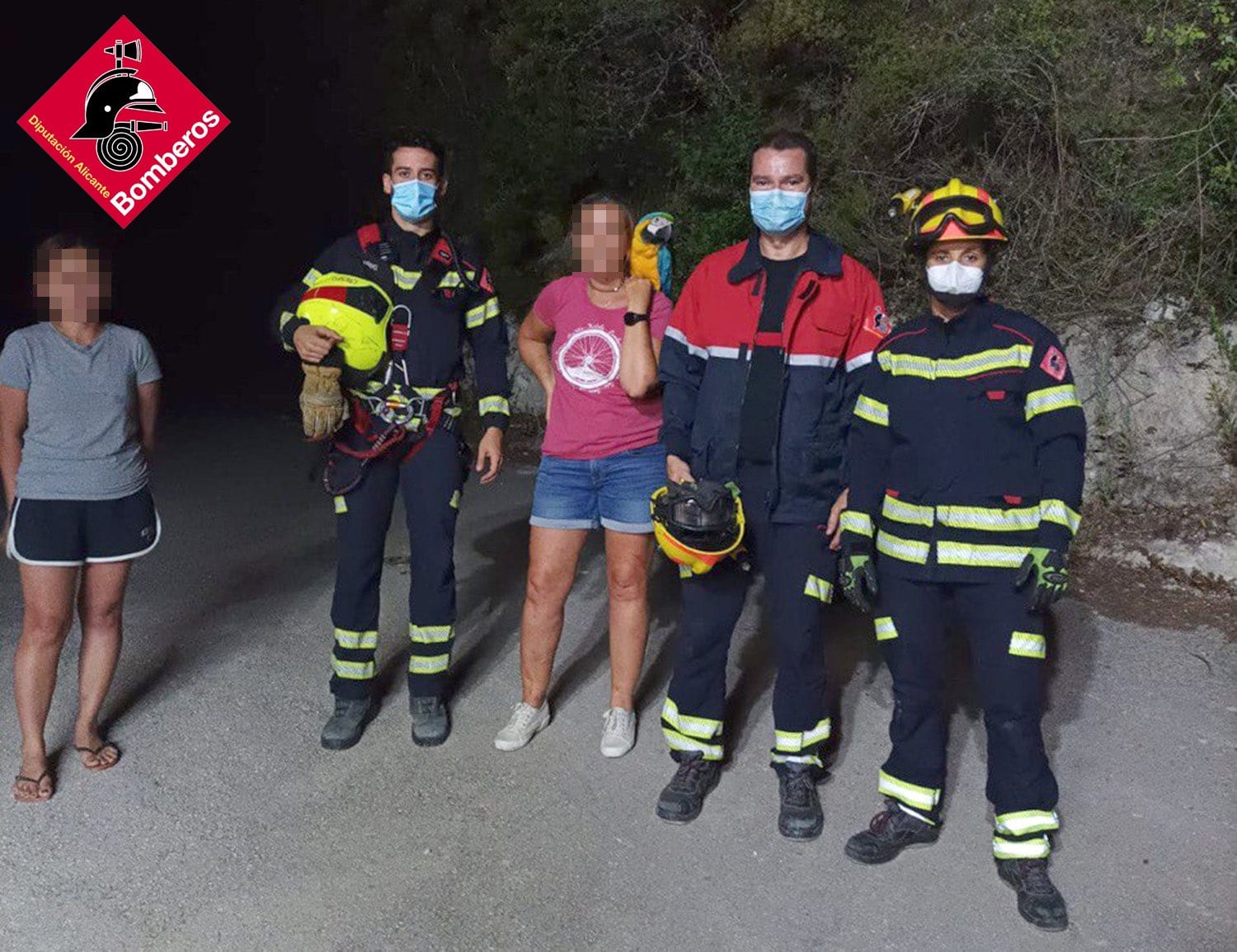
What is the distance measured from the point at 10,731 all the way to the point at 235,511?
3841mm

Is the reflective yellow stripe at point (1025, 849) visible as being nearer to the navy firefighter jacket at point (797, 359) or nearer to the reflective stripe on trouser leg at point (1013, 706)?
the reflective stripe on trouser leg at point (1013, 706)

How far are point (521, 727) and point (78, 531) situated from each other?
72.3 inches

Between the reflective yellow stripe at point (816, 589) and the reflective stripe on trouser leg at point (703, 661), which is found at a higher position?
the reflective yellow stripe at point (816, 589)

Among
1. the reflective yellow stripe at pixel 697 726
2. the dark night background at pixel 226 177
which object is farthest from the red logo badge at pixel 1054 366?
the dark night background at pixel 226 177

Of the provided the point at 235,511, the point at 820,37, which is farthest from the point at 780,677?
the point at 820,37

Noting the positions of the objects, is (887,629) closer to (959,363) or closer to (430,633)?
(959,363)

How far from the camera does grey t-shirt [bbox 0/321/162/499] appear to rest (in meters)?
4.18

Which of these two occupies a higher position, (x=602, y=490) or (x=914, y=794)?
(x=602, y=490)

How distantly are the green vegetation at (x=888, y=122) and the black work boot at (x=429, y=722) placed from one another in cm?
503

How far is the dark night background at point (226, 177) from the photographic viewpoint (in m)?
19.9

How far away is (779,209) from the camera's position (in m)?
3.94

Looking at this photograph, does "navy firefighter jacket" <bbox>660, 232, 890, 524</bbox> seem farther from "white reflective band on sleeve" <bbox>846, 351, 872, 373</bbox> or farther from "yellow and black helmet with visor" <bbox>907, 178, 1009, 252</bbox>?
"yellow and black helmet with visor" <bbox>907, 178, 1009, 252</bbox>

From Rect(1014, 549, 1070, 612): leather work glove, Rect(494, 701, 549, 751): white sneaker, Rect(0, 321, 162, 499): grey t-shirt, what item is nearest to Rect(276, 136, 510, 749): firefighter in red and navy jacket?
Rect(494, 701, 549, 751): white sneaker

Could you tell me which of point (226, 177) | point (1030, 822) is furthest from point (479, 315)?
point (226, 177)
